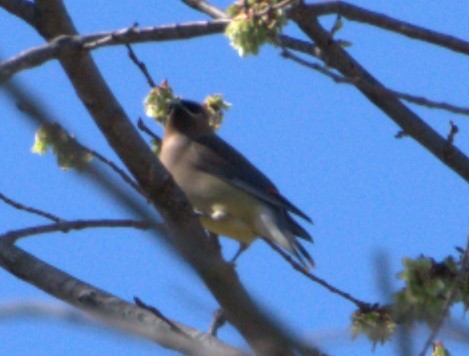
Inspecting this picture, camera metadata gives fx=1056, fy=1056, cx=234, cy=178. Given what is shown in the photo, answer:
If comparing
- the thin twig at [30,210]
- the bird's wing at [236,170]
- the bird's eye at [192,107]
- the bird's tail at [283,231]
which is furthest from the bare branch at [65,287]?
the bird's eye at [192,107]

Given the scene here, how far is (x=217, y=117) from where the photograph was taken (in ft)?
15.1

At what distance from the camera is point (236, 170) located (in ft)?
22.0

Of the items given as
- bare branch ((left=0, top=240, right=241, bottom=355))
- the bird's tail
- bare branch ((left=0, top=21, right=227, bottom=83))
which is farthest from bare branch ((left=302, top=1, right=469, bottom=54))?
the bird's tail

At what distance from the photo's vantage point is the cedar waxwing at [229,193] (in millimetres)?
6211

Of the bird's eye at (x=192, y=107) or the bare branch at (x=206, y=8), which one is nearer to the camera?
the bare branch at (x=206, y=8)

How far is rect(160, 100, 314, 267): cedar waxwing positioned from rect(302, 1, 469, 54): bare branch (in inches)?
106

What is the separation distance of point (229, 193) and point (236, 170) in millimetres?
265

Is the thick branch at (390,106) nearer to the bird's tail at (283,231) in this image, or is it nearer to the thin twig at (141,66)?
the thin twig at (141,66)

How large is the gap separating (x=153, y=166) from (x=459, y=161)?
1196mm

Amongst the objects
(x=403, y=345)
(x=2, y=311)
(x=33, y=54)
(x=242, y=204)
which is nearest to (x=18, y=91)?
(x=2, y=311)

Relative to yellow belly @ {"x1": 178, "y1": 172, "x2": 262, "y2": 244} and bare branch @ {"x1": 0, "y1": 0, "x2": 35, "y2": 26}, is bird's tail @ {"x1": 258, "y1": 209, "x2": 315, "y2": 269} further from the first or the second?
bare branch @ {"x1": 0, "y1": 0, "x2": 35, "y2": 26}

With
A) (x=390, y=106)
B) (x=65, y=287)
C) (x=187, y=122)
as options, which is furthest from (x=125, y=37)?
(x=187, y=122)

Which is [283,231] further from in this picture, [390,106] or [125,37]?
[125,37]

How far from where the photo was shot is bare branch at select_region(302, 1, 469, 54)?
306cm
